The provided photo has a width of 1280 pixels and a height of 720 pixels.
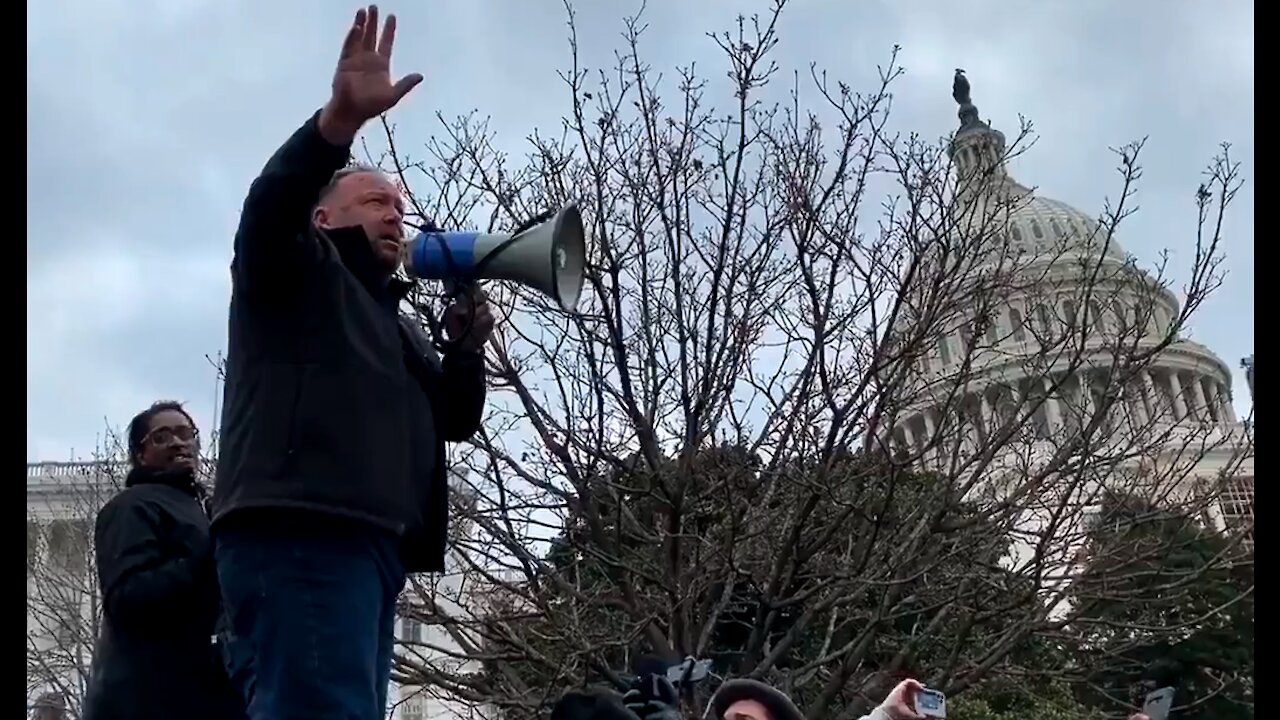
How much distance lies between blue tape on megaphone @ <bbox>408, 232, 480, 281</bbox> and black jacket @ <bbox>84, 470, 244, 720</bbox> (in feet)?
2.90

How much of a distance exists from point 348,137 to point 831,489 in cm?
619

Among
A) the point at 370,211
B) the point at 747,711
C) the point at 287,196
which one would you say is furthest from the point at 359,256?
the point at 747,711

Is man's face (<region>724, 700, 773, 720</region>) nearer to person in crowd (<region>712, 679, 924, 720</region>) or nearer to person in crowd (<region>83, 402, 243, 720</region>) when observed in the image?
person in crowd (<region>712, 679, 924, 720</region>)

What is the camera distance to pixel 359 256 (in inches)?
99.4

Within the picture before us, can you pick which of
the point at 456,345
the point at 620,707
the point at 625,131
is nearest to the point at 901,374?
the point at 625,131

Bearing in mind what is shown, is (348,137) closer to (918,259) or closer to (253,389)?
(253,389)

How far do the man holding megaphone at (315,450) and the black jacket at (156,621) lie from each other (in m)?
0.69

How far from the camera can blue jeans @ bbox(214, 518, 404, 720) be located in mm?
2070

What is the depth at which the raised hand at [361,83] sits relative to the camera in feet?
6.91

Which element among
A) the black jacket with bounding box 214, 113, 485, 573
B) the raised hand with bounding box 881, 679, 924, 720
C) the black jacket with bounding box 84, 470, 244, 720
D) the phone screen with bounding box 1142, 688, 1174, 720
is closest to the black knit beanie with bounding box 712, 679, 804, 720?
the raised hand with bounding box 881, 679, 924, 720

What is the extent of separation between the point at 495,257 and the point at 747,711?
215 centimetres

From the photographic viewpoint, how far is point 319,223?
2572 millimetres

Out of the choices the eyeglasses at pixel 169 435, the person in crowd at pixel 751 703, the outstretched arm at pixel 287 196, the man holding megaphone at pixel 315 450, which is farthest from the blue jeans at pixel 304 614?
the person in crowd at pixel 751 703

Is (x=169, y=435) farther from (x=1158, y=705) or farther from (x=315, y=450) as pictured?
(x=1158, y=705)
